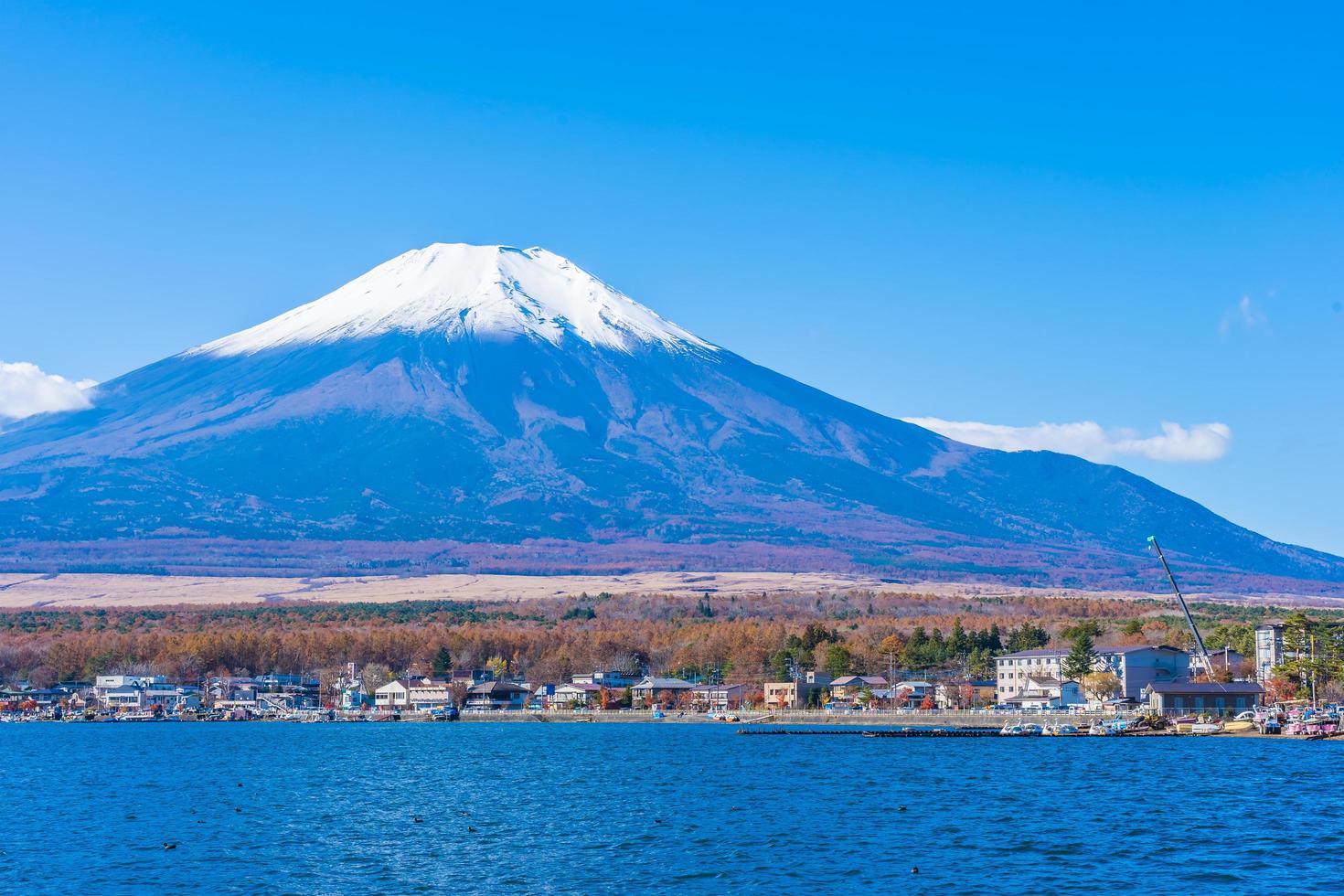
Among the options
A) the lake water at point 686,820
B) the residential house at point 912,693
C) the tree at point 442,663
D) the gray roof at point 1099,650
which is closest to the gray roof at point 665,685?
the residential house at point 912,693

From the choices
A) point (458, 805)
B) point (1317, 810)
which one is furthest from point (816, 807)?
point (1317, 810)

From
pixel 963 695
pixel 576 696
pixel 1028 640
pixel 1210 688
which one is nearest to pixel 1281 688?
pixel 1210 688

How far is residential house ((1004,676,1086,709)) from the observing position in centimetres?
10750

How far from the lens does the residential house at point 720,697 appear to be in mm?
121500

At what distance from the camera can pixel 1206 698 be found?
313 feet

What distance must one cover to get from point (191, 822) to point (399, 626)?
115 m

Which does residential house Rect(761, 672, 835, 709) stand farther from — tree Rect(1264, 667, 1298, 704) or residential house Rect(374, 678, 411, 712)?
tree Rect(1264, 667, 1298, 704)

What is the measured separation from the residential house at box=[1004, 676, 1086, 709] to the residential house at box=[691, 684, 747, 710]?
66.3ft

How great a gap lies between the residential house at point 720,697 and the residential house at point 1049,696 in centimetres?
2019

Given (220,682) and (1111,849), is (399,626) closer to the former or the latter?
(220,682)

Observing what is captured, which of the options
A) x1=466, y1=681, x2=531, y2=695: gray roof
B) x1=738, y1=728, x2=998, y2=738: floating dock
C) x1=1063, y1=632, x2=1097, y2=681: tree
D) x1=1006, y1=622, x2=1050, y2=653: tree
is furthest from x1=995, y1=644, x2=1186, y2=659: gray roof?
x1=466, y1=681, x2=531, y2=695: gray roof

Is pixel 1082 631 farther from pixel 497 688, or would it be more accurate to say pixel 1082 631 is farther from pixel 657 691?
pixel 497 688

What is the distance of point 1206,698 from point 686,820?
55373 millimetres

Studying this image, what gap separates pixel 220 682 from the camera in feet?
441
